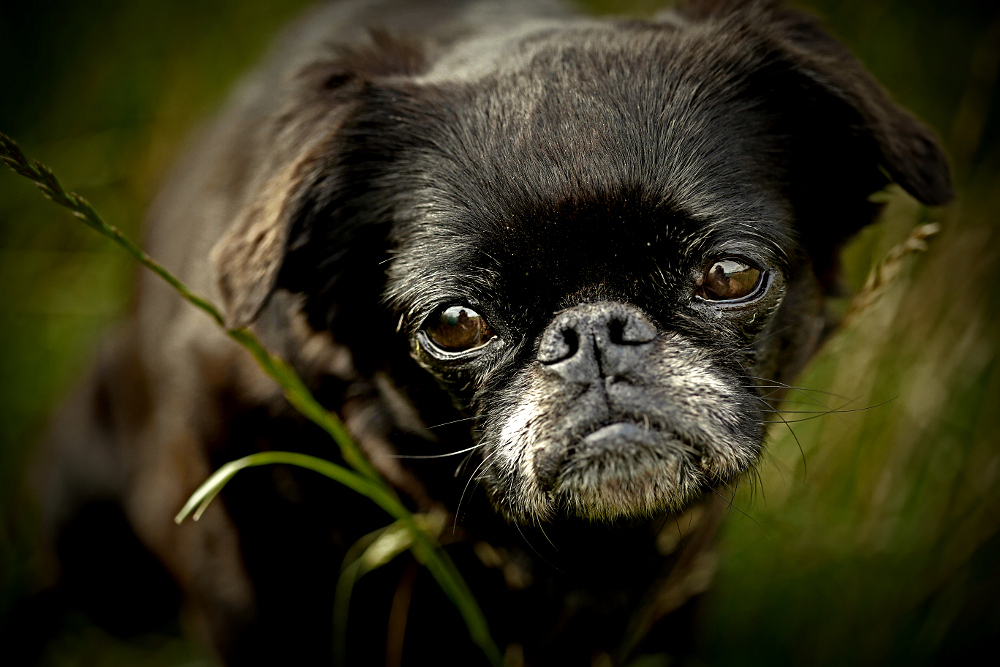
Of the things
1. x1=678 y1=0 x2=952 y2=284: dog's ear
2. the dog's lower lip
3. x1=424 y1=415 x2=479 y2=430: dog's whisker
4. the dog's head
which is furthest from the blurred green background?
x1=424 y1=415 x2=479 y2=430: dog's whisker

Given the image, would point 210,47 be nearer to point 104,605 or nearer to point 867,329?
point 104,605

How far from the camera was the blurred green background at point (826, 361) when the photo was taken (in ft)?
9.46

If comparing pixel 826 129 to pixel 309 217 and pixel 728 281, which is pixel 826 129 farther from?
pixel 309 217

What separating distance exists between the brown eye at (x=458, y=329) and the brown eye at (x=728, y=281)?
52 cm

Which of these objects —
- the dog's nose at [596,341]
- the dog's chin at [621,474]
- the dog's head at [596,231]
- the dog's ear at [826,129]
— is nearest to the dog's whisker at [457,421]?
the dog's head at [596,231]

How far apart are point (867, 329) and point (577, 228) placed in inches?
67.4

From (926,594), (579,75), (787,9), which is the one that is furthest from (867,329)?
(579,75)

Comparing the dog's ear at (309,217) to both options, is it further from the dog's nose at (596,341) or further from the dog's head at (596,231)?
the dog's nose at (596,341)

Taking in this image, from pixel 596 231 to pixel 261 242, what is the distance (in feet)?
2.69

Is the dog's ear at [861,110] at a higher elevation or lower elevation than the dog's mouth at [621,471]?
higher

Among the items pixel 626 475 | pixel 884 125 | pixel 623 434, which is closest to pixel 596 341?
pixel 623 434

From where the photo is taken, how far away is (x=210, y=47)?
198 inches

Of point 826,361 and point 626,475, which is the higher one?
point 826,361

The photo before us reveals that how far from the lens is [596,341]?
1.77 m
